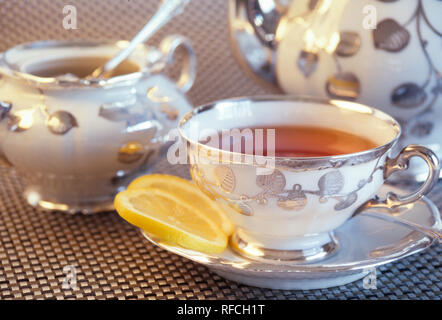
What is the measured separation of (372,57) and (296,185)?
0.19 m

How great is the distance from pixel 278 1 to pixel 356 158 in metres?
0.27

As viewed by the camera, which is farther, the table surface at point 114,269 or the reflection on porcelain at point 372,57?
the reflection on porcelain at point 372,57

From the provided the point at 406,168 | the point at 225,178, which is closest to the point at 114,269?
the point at 225,178

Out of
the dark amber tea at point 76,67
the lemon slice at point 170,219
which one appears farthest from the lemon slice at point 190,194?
the dark amber tea at point 76,67

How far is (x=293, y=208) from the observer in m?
0.42

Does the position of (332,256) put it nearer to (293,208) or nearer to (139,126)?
(293,208)

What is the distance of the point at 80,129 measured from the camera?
1.73 ft

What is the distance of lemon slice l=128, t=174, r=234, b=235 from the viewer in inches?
18.9

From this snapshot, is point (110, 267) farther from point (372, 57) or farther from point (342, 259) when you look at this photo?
point (372, 57)

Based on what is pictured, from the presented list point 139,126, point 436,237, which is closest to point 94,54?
point 139,126

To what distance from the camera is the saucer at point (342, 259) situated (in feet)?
1.37

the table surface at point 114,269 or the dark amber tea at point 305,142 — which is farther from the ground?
the dark amber tea at point 305,142

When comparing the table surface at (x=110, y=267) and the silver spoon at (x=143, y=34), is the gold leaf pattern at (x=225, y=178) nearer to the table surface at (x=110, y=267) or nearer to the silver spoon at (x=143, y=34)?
the table surface at (x=110, y=267)

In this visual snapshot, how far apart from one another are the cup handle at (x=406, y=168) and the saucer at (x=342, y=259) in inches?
1.1
